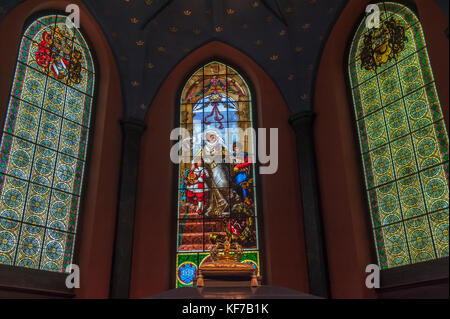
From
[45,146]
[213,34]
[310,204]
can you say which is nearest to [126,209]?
[45,146]

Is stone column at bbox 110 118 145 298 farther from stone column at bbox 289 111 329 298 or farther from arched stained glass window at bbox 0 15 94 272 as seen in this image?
stone column at bbox 289 111 329 298

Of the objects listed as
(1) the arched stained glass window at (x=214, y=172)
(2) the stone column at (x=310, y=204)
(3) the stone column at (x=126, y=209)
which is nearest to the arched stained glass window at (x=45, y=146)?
(3) the stone column at (x=126, y=209)

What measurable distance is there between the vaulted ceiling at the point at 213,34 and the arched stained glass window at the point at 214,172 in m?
0.64

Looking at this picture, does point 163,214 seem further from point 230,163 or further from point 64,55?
point 64,55

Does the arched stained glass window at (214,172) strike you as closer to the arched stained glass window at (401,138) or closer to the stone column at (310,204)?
the stone column at (310,204)

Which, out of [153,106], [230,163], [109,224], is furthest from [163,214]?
[153,106]

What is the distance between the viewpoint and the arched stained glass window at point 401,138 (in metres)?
6.30

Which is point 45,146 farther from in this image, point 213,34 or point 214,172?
point 213,34

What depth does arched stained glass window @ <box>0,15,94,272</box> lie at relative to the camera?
657 cm

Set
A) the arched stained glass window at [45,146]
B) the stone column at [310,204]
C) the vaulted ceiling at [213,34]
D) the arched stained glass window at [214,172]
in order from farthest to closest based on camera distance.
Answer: the vaulted ceiling at [213,34] < the arched stained glass window at [214,172] < the stone column at [310,204] < the arched stained glass window at [45,146]
